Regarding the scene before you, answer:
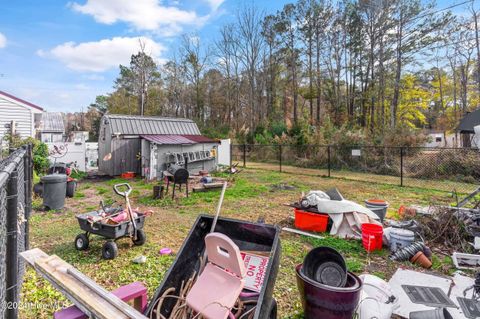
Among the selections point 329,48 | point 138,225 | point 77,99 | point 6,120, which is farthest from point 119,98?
point 138,225

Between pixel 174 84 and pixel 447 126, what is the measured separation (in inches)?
1163

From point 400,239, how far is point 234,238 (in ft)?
9.77

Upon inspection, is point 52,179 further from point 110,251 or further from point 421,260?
point 421,260

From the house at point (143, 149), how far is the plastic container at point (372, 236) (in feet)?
28.1

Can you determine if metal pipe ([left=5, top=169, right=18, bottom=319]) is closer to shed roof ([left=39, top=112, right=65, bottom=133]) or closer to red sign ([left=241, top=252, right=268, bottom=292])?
red sign ([left=241, top=252, right=268, bottom=292])

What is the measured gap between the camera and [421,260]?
370 centimetres

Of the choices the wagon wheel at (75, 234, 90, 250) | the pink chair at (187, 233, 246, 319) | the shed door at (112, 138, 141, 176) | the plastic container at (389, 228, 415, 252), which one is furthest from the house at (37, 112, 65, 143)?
the plastic container at (389, 228, 415, 252)

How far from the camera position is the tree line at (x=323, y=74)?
18875 millimetres

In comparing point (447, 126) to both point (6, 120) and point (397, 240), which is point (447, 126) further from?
point (6, 120)

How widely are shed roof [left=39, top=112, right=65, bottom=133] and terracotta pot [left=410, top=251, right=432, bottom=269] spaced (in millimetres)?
32560

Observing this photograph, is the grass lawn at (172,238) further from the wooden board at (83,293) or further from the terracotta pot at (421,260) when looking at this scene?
the wooden board at (83,293)

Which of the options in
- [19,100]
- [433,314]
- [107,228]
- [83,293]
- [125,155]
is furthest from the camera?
[19,100]

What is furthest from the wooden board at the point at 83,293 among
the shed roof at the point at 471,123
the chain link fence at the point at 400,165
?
the chain link fence at the point at 400,165

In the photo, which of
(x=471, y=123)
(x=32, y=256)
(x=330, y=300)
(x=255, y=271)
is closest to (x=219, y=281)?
(x=255, y=271)
